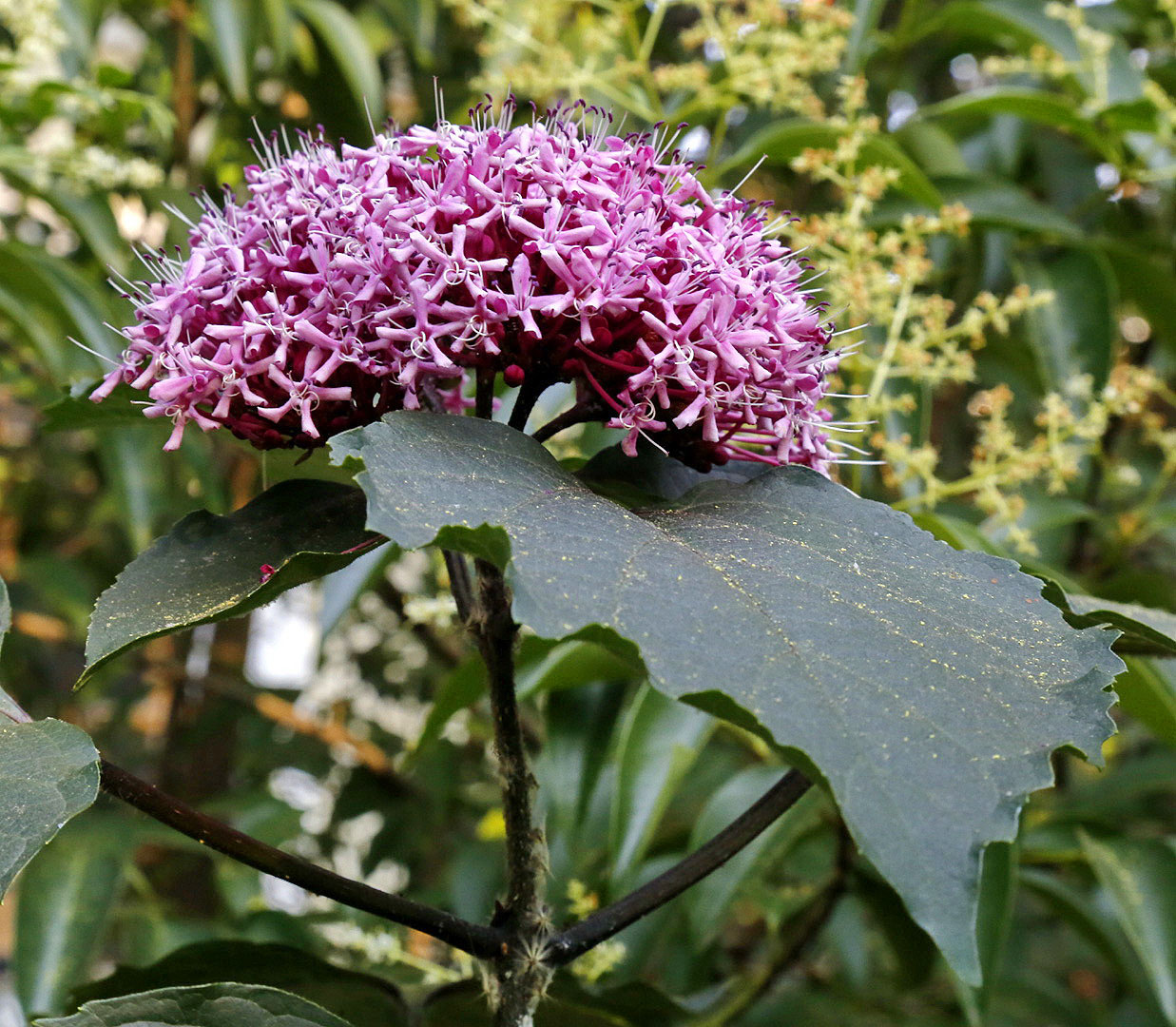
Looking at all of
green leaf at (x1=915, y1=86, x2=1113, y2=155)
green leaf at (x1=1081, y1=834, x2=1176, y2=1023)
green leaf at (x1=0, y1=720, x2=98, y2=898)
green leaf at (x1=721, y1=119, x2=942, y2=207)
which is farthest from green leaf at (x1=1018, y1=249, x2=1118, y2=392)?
green leaf at (x1=0, y1=720, x2=98, y2=898)

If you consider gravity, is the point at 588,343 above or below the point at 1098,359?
above

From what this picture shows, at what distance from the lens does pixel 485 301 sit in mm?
489

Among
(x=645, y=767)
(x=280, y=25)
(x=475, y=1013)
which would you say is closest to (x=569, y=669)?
(x=645, y=767)

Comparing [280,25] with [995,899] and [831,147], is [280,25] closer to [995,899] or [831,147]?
[831,147]

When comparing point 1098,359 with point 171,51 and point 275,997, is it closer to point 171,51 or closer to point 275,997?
point 275,997

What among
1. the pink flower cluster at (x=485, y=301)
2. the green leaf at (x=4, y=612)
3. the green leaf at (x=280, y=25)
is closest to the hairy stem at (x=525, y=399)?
the pink flower cluster at (x=485, y=301)

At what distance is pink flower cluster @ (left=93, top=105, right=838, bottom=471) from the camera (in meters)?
0.49

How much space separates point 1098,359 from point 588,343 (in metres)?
0.86

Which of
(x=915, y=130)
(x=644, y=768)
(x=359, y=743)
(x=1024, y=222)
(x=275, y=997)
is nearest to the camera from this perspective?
(x=275, y=997)

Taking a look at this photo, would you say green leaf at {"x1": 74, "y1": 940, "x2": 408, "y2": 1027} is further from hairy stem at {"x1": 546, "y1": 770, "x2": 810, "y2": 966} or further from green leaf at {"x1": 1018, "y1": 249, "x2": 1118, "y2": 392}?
green leaf at {"x1": 1018, "y1": 249, "x2": 1118, "y2": 392}

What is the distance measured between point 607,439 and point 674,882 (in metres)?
0.40

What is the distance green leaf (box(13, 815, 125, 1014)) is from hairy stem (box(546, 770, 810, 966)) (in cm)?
57

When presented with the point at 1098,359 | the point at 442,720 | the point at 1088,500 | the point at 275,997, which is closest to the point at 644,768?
the point at 442,720

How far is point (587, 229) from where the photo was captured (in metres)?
0.49
